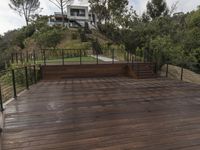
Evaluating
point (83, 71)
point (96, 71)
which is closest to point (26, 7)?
point (83, 71)

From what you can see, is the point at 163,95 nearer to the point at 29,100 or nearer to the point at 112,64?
the point at 29,100

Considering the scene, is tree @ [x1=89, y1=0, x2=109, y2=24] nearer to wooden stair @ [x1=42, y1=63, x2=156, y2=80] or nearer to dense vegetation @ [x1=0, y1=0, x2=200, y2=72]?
dense vegetation @ [x1=0, y1=0, x2=200, y2=72]

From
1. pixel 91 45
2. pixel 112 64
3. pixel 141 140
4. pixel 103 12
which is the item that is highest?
pixel 103 12

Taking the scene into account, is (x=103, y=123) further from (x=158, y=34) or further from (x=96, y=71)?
(x=158, y=34)

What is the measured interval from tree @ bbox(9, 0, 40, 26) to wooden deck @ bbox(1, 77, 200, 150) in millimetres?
27383

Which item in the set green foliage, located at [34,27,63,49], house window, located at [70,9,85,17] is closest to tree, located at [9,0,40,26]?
house window, located at [70,9,85,17]

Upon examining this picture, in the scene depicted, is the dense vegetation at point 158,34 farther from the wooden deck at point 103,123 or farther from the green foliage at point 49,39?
the wooden deck at point 103,123

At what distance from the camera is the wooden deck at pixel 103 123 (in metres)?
2.79

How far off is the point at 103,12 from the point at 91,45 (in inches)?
257

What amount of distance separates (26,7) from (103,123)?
3040cm

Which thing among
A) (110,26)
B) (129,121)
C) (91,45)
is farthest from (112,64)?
(110,26)

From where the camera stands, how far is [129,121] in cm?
365

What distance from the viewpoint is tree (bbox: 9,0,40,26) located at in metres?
29.4

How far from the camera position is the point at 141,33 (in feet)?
61.1
